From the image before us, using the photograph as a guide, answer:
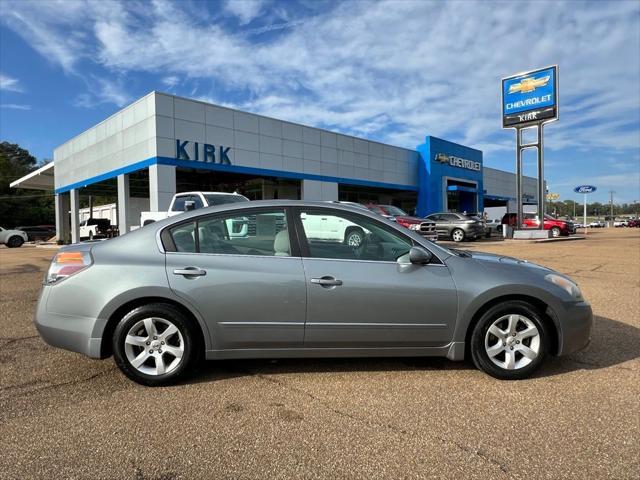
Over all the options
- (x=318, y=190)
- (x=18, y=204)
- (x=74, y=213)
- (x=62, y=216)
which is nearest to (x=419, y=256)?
(x=318, y=190)

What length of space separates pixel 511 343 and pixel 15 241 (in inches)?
1389

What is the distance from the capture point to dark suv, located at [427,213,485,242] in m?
22.5

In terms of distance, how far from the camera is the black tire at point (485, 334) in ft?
12.4

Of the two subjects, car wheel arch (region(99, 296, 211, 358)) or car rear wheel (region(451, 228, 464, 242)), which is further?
car rear wheel (region(451, 228, 464, 242))

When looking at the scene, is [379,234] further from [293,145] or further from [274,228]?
[293,145]

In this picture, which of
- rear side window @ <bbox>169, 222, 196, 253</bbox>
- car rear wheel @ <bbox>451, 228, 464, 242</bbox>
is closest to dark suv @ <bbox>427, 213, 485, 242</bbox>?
car rear wheel @ <bbox>451, 228, 464, 242</bbox>

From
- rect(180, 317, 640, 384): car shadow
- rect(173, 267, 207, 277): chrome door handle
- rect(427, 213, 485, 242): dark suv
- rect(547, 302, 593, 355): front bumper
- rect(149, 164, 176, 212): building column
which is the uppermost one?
rect(149, 164, 176, 212): building column

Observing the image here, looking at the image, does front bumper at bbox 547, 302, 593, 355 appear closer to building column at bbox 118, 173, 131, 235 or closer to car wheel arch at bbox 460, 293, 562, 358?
car wheel arch at bbox 460, 293, 562, 358

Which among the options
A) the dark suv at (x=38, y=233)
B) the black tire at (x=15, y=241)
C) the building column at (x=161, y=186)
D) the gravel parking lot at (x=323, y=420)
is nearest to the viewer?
the gravel parking lot at (x=323, y=420)

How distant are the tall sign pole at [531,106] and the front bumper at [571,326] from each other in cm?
2446

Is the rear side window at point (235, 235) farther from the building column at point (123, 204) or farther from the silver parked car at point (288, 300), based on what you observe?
the building column at point (123, 204)

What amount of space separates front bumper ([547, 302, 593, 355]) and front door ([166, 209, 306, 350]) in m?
2.20

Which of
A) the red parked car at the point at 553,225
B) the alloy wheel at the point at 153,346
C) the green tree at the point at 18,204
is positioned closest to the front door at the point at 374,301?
the alloy wheel at the point at 153,346

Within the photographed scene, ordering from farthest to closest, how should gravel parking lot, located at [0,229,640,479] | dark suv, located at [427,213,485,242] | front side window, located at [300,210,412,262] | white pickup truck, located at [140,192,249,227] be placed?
dark suv, located at [427,213,485,242] < white pickup truck, located at [140,192,249,227] < front side window, located at [300,210,412,262] < gravel parking lot, located at [0,229,640,479]
